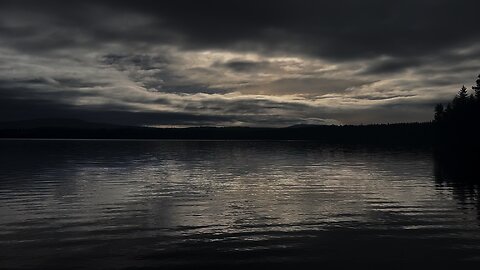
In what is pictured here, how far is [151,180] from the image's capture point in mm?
56812

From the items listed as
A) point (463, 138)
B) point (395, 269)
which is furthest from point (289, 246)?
point (463, 138)

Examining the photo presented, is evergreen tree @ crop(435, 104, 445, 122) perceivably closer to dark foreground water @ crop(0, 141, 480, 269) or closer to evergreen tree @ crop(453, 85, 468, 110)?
evergreen tree @ crop(453, 85, 468, 110)

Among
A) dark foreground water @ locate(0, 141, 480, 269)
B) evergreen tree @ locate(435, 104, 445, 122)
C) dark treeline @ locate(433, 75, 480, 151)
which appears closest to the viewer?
dark foreground water @ locate(0, 141, 480, 269)

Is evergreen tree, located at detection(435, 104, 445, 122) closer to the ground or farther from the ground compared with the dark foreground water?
farther from the ground

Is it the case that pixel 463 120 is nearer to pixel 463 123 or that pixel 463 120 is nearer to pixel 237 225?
pixel 463 123

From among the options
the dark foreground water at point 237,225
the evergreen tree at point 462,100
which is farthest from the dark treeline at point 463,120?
the dark foreground water at point 237,225

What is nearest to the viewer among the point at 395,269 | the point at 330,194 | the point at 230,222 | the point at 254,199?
the point at 395,269

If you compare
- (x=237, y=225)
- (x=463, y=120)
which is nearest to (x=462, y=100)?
(x=463, y=120)

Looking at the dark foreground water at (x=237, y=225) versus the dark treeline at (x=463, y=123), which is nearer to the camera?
the dark foreground water at (x=237, y=225)

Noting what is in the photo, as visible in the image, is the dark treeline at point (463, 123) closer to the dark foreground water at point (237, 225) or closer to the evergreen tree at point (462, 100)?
the evergreen tree at point (462, 100)

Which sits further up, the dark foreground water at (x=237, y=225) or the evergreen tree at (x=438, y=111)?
the evergreen tree at (x=438, y=111)

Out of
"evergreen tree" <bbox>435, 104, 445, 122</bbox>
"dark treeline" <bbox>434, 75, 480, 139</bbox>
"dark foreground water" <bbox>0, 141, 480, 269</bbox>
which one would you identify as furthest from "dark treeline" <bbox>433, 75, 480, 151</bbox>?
"dark foreground water" <bbox>0, 141, 480, 269</bbox>

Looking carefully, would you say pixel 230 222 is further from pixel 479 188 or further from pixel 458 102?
pixel 458 102

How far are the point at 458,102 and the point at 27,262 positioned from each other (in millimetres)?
161058
